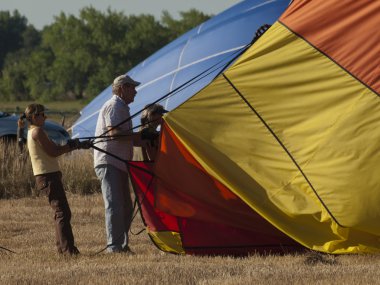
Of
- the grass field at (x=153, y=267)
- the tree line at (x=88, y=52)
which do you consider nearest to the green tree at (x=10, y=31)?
the tree line at (x=88, y=52)

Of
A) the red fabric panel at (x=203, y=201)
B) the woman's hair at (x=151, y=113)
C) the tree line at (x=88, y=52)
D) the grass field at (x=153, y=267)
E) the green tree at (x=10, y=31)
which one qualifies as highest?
the green tree at (x=10, y=31)

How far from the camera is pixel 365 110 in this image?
9.20m

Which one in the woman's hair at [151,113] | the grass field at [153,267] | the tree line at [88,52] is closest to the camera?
the grass field at [153,267]

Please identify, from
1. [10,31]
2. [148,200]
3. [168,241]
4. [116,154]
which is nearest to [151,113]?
[116,154]

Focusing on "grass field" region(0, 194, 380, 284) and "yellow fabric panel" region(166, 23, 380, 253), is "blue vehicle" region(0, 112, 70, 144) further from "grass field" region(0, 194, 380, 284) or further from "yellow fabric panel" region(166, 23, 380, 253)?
"yellow fabric panel" region(166, 23, 380, 253)

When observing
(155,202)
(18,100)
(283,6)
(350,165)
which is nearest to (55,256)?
(155,202)

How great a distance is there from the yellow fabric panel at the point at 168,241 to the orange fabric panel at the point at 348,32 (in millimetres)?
2125

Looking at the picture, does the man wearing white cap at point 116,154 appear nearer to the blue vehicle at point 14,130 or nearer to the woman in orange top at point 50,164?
the woman in orange top at point 50,164

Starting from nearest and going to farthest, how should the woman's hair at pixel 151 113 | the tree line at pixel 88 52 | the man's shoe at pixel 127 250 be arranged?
the man's shoe at pixel 127 250 < the woman's hair at pixel 151 113 < the tree line at pixel 88 52

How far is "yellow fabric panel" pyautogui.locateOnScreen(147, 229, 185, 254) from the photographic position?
9695mm

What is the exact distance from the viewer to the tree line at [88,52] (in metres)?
79.6

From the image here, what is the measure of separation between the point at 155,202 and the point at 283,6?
7438 mm

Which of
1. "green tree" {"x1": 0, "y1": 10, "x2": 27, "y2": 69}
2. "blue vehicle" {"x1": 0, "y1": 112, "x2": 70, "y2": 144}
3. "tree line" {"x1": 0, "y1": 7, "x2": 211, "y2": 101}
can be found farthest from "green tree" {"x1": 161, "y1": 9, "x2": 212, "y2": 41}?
"blue vehicle" {"x1": 0, "y1": 112, "x2": 70, "y2": 144}

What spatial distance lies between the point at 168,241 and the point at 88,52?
73011 millimetres
